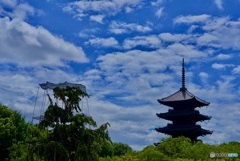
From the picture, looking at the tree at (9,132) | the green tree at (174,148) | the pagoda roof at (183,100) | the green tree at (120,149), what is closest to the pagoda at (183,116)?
the pagoda roof at (183,100)

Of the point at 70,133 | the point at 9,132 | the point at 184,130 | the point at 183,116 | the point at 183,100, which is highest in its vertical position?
the point at 183,100

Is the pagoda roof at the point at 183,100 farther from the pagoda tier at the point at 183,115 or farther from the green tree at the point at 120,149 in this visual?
the green tree at the point at 120,149

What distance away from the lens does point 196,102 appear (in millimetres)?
54000

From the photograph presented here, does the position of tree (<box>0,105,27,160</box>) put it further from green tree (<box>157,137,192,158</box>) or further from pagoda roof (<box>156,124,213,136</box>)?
pagoda roof (<box>156,124,213,136</box>)

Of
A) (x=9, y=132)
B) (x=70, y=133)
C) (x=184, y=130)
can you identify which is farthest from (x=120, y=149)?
(x=70, y=133)

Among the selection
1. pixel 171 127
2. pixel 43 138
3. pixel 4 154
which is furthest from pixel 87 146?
pixel 171 127

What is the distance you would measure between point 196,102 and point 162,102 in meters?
4.13

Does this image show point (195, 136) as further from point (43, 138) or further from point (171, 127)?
point (43, 138)

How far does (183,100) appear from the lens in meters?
53.8

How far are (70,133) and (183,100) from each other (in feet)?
115

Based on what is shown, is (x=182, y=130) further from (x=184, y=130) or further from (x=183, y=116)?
(x=183, y=116)

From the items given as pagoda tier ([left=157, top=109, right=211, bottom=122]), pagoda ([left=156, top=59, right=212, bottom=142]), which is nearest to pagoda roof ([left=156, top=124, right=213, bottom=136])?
pagoda ([left=156, top=59, right=212, bottom=142])

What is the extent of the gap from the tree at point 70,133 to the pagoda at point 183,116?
110 ft

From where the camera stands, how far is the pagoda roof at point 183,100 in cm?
5373
